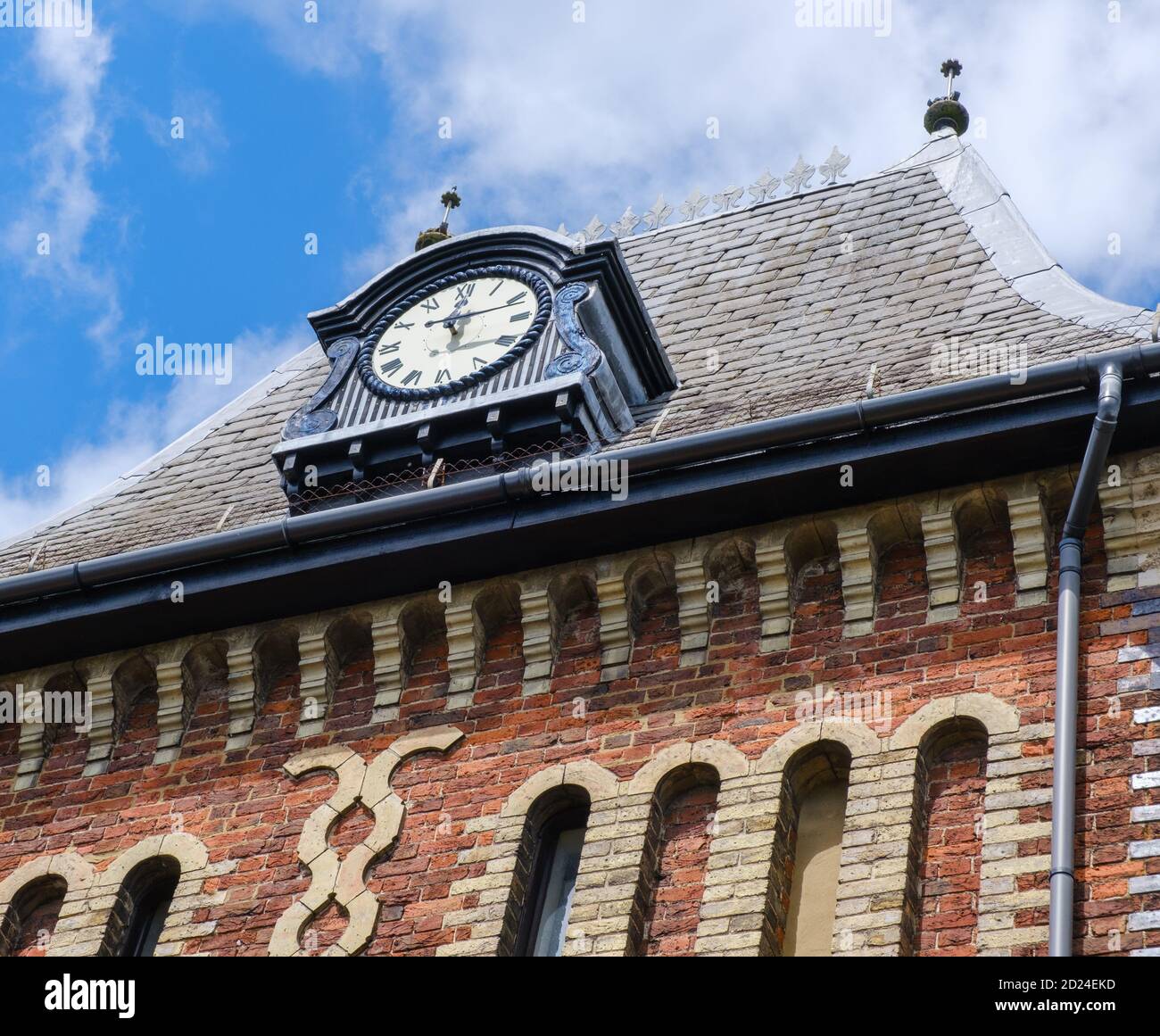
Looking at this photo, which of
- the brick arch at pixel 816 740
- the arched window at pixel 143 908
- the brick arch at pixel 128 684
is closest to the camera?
the brick arch at pixel 816 740

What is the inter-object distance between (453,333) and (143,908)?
14.5ft

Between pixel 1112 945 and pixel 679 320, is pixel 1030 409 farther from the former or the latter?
pixel 679 320

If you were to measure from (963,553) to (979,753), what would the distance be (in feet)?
4.44

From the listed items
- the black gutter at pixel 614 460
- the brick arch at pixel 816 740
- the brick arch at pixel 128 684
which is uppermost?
the black gutter at pixel 614 460

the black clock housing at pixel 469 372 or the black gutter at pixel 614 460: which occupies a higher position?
the black clock housing at pixel 469 372

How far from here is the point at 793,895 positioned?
42.1 feet

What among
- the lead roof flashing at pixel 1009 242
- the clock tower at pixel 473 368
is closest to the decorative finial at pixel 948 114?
the lead roof flashing at pixel 1009 242

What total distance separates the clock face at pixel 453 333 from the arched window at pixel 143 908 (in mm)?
3599

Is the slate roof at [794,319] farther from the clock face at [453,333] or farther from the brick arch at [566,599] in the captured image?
the brick arch at [566,599]

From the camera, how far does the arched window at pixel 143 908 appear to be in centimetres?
1420

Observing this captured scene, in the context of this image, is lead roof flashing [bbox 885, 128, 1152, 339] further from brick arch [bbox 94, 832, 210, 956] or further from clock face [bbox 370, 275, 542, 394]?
brick arch [bbox 94, 832, 210, 956]

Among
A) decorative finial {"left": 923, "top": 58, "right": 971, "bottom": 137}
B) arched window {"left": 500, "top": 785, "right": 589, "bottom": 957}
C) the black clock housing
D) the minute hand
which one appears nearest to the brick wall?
arched window {"left": 500, "top": 785, "right": 589, "bottom": 957}

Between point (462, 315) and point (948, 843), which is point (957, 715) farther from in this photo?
point (462, 315)

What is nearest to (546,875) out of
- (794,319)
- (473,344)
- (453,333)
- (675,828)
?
(675,828)
